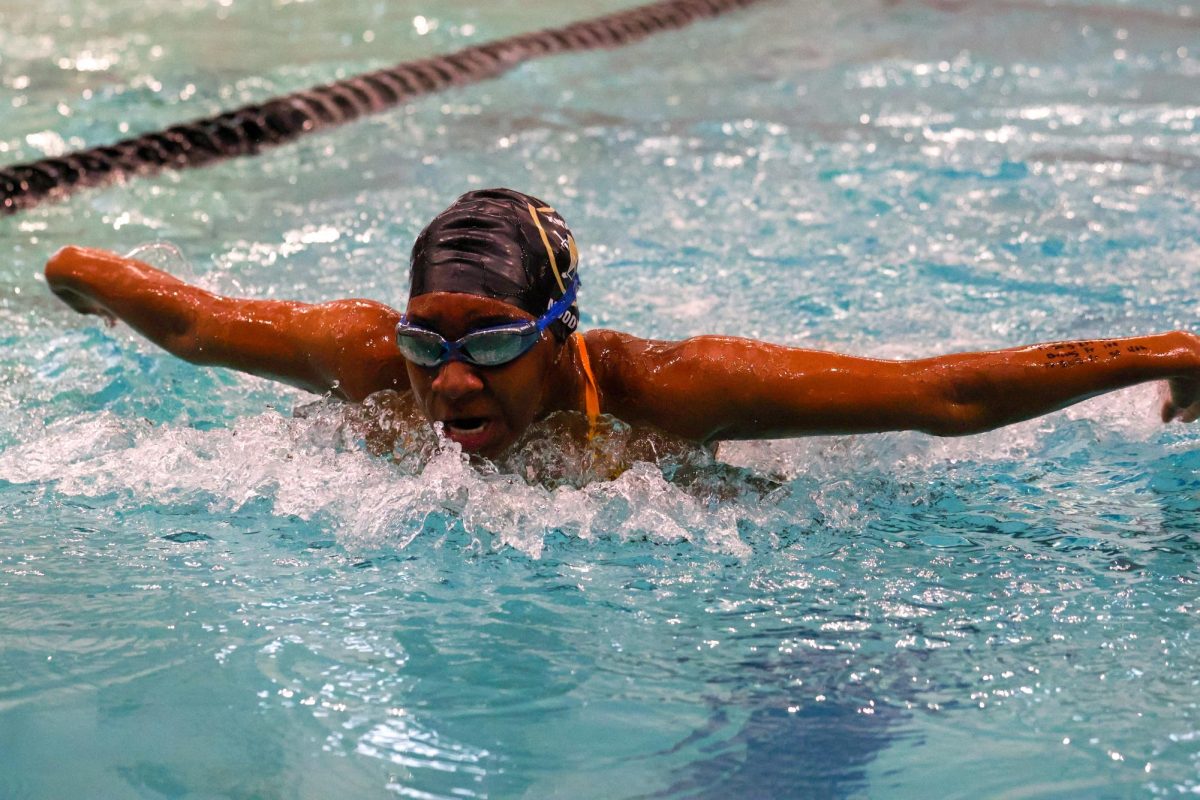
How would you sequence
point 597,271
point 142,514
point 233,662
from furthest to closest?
point 597,271, point 142,514, point 233,662

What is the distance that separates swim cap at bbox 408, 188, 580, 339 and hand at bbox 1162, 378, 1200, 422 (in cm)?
120

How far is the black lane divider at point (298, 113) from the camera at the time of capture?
5309 millimetres

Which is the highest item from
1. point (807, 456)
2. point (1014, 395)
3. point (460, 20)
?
point (460, 20)

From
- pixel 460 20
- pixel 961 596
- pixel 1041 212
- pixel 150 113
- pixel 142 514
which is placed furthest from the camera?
pixel 460 20

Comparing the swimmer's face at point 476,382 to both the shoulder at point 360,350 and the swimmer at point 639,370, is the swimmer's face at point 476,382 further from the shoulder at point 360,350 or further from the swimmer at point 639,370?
the shoulder at point 360,350

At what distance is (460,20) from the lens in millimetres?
8023

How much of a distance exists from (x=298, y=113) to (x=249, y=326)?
134 inches

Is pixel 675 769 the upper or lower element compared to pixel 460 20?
lower

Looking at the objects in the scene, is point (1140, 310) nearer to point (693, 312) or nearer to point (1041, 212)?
point (1041, 212)

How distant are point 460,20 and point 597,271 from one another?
13.1 ft

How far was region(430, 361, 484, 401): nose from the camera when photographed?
99.9 inches

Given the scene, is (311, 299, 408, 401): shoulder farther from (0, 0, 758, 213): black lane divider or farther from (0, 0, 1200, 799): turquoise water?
(0, 0, 758, 213): black lane divider

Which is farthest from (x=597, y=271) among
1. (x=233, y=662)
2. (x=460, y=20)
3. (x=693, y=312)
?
(x=460, y=20)

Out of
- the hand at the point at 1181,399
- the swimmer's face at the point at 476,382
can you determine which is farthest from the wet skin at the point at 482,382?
the hand at the point at 1181,399
